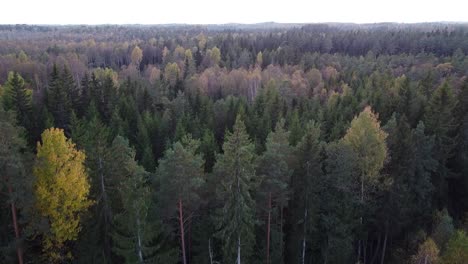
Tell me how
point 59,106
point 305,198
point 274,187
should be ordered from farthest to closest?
point 59,106 → point 305,198 → point 274,187

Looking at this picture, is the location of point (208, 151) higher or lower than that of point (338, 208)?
higher

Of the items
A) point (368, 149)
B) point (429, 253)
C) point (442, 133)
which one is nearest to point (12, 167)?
point (368, 149)

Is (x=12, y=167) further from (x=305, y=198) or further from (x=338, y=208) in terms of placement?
(x=338, y=208)

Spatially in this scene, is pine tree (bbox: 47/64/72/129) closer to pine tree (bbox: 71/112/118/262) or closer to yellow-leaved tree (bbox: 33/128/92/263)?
pine tree (bbox: 71/112/118/262)

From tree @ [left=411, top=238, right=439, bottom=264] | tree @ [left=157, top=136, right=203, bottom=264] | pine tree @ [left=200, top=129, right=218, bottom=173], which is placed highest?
tree @ [left=157, top=136, right=203, bottom=264]

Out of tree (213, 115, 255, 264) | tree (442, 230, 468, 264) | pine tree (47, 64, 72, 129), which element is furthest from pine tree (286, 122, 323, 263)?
pine tree (47, 64, 72, 129)

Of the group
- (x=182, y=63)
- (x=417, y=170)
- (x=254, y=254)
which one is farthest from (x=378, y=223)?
(x=182, y=63)

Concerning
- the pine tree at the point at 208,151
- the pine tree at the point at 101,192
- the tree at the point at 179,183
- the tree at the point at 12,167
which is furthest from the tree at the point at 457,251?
the tree at the point at 12,167
